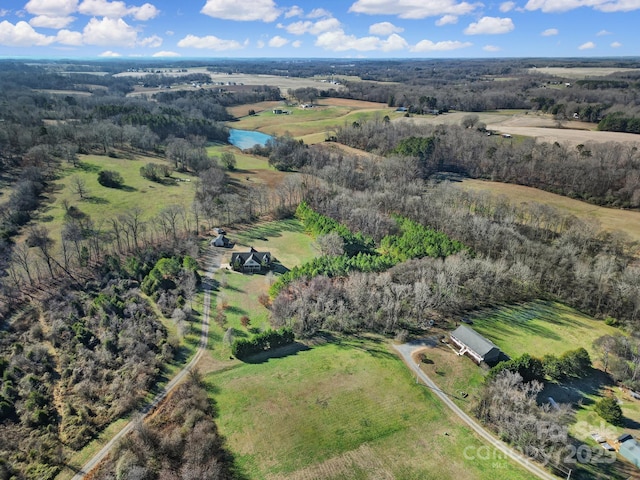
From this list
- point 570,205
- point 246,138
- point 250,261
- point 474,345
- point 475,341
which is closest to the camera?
point 474,345

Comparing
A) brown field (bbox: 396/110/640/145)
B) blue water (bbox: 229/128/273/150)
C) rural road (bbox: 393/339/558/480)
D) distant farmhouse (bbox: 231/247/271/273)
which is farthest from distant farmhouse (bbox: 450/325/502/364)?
blue water (bbox: 229/128/273/150)

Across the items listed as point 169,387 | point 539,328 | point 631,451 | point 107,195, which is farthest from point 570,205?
point 107,195

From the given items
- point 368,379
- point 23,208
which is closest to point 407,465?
point 368,379

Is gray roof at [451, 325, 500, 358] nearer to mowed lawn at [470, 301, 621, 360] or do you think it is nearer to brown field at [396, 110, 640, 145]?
mowed lawn at [470, 301, 621, 360]

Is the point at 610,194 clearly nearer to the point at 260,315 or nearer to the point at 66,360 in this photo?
the point at 260,315

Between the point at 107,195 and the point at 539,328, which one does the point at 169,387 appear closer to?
the point at 539,328
